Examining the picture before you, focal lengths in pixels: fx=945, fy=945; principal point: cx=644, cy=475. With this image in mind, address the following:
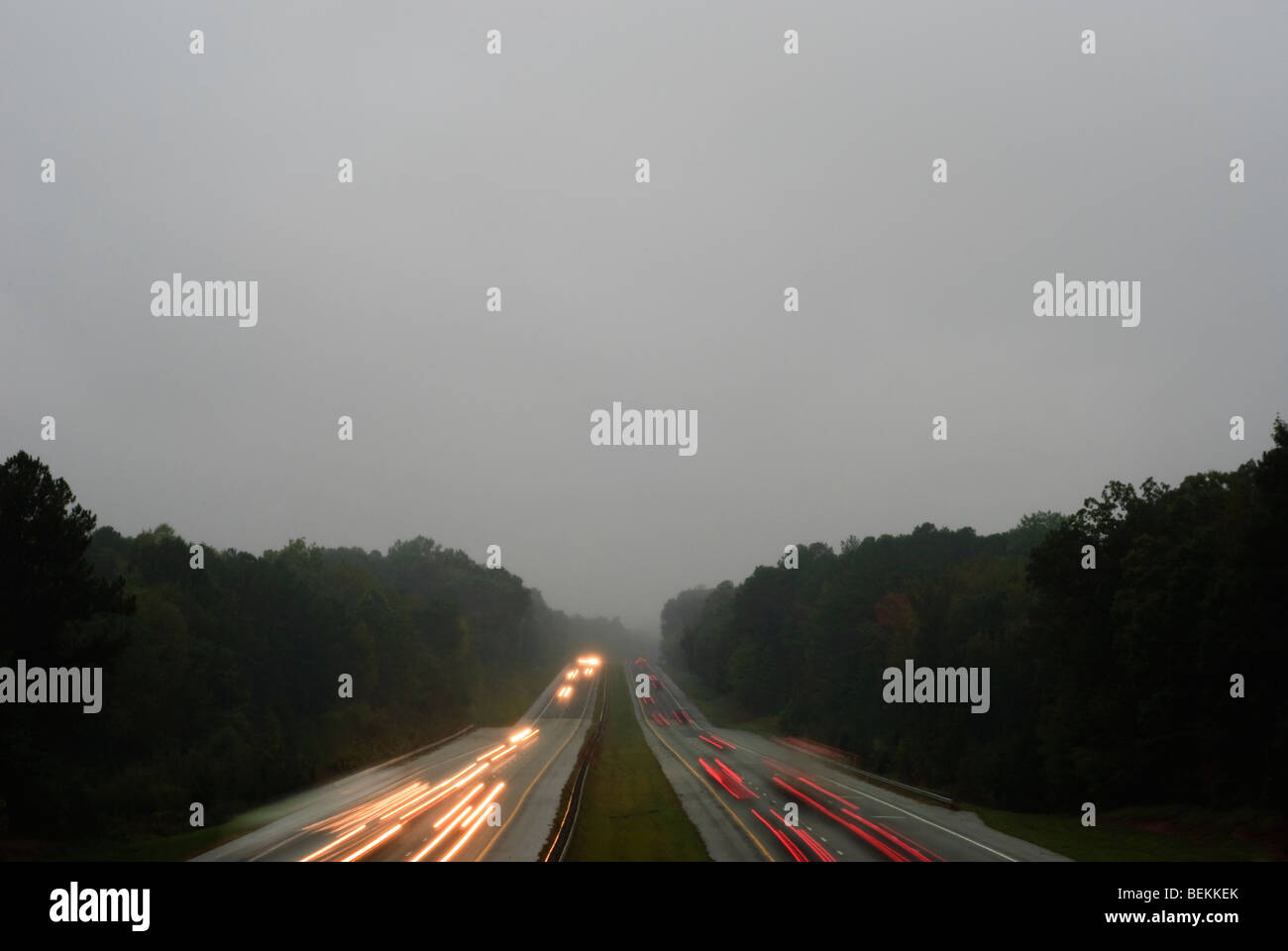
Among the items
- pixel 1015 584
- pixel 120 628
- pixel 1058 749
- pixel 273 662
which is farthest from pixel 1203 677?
pixel 273 662

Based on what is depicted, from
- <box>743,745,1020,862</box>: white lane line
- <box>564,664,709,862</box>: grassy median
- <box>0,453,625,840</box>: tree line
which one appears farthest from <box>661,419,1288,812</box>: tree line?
<box>0,453,625,840</box>: tree line

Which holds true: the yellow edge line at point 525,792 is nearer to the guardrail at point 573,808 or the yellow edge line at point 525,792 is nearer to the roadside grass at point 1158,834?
the guardrail at point 573,808

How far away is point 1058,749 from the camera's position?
5050cm

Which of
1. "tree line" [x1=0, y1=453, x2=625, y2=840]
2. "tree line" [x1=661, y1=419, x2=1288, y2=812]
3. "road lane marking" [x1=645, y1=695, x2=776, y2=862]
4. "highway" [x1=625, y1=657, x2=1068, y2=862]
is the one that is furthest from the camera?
"tree line" [x1=661, y1=419, x2=1288, y2=812]

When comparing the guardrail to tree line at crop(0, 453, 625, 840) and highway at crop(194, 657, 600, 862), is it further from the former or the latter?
tree line at crop(0, 453, 625, 840)

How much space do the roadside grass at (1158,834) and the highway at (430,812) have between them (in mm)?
20049

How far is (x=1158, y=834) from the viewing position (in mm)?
38188

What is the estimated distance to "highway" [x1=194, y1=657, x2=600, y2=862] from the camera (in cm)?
2994

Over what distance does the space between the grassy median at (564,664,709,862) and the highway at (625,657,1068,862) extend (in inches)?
35.0

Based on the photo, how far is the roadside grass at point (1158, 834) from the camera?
32.6 meters

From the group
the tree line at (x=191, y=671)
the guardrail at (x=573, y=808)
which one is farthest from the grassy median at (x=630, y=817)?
the tree line at (x=191, y=671)
